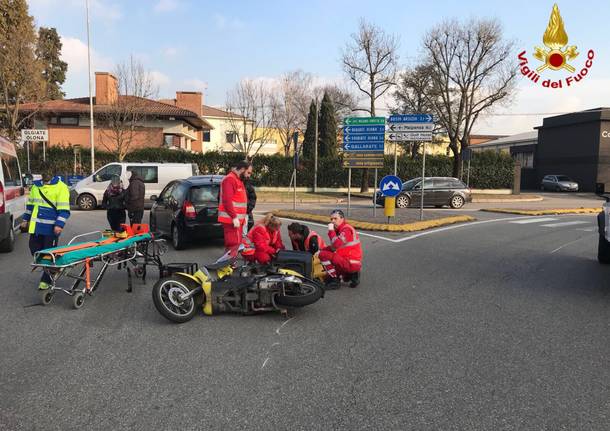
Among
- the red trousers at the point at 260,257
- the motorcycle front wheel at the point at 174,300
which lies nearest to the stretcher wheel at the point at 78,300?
the motorcycle front wheel at the point at 174,300

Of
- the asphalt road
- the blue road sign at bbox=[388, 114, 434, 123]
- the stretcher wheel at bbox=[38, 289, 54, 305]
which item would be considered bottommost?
the asphalt road

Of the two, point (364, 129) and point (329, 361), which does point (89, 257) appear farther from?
point (364, 129)

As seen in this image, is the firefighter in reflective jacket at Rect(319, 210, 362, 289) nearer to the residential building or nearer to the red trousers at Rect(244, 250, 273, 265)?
the red trousers at Rect(244, 250, 273, 265)

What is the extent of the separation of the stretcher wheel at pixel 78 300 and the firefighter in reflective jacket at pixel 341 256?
311cm

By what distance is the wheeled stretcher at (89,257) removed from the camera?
5.84 metres

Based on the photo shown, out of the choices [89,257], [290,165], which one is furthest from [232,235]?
[290,165]

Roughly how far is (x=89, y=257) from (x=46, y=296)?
0.73 m

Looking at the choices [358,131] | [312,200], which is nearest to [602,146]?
[312,200]

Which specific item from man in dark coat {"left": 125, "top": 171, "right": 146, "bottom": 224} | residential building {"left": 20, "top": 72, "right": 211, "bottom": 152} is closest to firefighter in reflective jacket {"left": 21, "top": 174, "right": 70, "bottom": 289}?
man in dark coat {"left": 125, "top": 171, "right": 146, "bottom": 224}

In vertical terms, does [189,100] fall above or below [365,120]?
above

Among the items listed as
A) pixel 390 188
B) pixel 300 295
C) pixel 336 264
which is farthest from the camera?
pixel 390 188

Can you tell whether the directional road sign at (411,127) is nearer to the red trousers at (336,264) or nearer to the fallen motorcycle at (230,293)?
the red trousers at (336,264)

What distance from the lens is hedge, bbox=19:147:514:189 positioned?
32.5 metres

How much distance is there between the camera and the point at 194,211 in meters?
9.98
